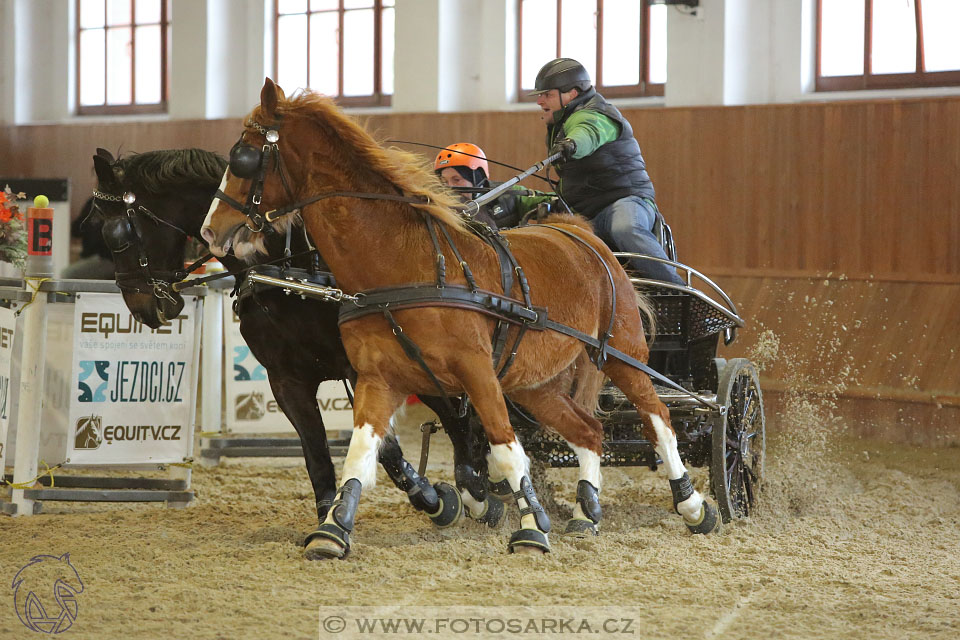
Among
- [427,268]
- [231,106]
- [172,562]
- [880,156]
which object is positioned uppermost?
[231,106]

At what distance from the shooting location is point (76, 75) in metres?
12.6

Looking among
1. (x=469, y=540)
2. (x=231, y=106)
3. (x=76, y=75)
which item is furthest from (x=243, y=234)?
(x=76, y=75)

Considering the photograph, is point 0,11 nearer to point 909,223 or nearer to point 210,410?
point 210,410

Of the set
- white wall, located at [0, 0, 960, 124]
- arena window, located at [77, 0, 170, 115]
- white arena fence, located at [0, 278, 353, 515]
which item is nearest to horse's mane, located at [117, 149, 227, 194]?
white arena fence, located at [0, 278, 353, 515]

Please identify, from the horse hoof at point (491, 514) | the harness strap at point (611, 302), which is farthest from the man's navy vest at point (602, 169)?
the horse hoof at point (491, 514)

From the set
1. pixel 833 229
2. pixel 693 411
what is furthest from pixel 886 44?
pixel 693 411

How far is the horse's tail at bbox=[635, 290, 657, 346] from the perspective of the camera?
4.57m

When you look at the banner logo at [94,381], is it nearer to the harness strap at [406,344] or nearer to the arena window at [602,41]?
the harness strap at [406,344]

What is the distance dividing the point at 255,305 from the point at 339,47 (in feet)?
25.0

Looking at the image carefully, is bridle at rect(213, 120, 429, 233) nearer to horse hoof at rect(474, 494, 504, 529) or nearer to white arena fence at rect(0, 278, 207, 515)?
horse hoof at rect(474, 494, 504, 529)

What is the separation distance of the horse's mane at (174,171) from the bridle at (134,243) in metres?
0.09

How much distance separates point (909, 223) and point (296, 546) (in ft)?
18.0

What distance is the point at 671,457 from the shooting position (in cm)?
432

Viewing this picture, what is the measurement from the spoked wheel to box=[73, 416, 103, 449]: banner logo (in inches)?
114
